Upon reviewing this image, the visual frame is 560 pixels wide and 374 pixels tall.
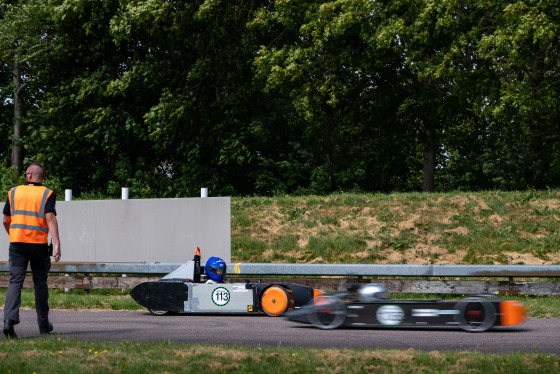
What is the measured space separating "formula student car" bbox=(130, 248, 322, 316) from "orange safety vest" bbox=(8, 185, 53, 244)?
11.4 ft

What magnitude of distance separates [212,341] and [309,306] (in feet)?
5.95

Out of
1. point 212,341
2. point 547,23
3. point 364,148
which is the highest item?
point 547,23

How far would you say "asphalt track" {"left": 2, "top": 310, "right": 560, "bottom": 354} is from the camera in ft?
27.8

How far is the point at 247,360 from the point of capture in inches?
271

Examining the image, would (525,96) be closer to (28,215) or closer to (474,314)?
(474,314)

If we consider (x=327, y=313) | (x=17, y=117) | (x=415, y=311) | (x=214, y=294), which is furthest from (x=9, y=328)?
(x=17, y=117)

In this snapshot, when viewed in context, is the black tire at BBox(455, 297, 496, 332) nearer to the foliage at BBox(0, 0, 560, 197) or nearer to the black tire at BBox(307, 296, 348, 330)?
Result: the black tire at BBox(307, 296, 348, 330)

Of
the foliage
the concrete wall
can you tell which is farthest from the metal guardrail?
the foliage

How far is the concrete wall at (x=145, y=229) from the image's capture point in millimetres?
16141

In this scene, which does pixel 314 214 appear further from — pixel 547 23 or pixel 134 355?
pixel 134 355

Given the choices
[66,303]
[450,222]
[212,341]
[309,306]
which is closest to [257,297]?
[309,306]

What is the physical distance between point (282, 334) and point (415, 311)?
5.52 feet

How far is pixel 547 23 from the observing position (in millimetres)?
21453

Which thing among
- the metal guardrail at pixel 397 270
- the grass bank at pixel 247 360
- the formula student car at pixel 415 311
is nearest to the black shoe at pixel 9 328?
the grass bank at pixel 247 360
